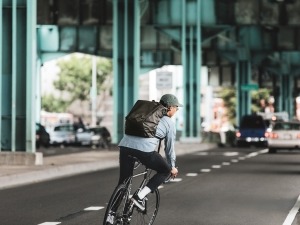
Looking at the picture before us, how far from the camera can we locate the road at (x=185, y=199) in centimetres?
1517

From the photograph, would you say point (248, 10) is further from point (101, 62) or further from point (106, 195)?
point (101, 62)

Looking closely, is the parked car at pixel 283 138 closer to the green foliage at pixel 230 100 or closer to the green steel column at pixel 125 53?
the green steel column at pixel 125 53

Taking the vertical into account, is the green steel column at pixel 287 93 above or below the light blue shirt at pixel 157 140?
above

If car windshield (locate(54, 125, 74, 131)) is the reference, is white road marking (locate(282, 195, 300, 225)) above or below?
below

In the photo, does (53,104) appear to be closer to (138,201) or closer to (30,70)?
(30,70)

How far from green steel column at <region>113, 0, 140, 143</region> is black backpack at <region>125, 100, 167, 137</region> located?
33016mm

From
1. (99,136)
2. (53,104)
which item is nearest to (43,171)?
(99,136)

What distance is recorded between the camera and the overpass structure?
95.0ft

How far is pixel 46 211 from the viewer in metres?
16.3

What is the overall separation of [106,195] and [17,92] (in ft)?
31.8

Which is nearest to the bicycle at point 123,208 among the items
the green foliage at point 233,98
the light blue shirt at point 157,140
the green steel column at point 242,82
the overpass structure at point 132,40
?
the light blue shirt at point 157,140

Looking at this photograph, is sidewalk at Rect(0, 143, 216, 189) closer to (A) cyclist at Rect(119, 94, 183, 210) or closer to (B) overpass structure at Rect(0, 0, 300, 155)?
(B) overpass structure at Rect(0, 0, 300, 155)

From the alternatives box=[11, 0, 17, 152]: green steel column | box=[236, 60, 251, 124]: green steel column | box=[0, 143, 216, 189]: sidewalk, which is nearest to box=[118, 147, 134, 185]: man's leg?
box=[0, 143, 216, 189]: sidewalk

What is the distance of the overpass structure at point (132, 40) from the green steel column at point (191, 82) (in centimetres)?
5
